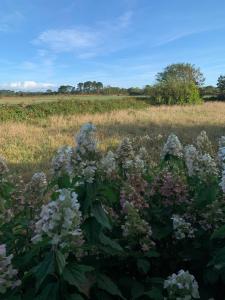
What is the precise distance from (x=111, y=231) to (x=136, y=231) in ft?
0.82

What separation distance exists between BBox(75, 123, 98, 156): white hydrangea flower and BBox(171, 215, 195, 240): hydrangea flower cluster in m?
0.77

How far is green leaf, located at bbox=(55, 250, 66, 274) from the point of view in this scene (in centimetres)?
203

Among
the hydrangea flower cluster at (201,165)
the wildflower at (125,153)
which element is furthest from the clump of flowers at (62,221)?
the wildflower at (125,153)

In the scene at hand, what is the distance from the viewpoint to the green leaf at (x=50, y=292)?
215 cm

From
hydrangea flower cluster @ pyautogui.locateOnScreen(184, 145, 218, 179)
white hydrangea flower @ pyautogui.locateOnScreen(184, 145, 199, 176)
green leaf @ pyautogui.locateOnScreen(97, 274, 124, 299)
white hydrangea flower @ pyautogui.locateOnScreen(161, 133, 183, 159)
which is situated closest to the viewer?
green leaf @ pyautogui.locateOnScreen(97, 274, 124, 299)

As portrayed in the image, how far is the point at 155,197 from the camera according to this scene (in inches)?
139

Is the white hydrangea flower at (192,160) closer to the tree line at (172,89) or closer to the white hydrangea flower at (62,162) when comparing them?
the white hydrangea flower at (62,162)

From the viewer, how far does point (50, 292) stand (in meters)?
2.16

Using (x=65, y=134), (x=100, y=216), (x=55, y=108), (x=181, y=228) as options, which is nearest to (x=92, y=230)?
(x=100, y=216)

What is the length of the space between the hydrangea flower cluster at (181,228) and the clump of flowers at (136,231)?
21 cm

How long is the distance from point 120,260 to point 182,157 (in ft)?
5.10

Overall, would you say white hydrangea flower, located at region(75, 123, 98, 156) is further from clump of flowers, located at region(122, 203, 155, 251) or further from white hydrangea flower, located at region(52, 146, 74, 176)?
clump of flowers, located at region(122, 203, 155, 251)

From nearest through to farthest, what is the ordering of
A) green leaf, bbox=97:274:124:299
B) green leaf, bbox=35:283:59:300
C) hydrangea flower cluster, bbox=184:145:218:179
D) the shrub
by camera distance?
green leaf, bbox=35:283:59:300 < green leaf, bbox=97:274:124:299 < hydrangea flower cluster, bbox=184:145:218:179 < the shrub

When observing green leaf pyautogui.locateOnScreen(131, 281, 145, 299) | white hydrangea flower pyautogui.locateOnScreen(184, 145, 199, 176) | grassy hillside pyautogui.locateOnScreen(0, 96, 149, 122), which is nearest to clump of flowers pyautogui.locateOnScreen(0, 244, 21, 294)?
green leaf pyautogui.locateOnScreen(131, 281, 145, 299)
